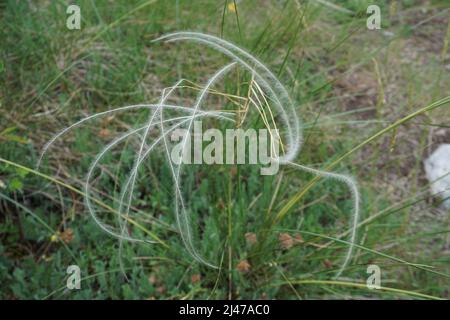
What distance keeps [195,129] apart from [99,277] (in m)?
0.55

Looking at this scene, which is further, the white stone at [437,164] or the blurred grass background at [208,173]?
the white stone at [437,164]

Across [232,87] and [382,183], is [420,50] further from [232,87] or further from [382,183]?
[232,87]

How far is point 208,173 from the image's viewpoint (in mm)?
1815

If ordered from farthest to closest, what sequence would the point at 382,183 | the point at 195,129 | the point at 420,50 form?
the point at 420,50 → the point at 382,183 → the point at 195,129

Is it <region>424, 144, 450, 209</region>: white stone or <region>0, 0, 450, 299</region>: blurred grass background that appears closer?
<region>0, 0, 450, 299</region>: blurred grass background

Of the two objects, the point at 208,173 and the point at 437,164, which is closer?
the point at 208,173

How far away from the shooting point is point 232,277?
1555 millimetres

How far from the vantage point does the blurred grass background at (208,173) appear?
5.11ft

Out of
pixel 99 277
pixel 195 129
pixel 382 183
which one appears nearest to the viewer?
pixel 99 277

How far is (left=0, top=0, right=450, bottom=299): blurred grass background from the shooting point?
5.11ft
